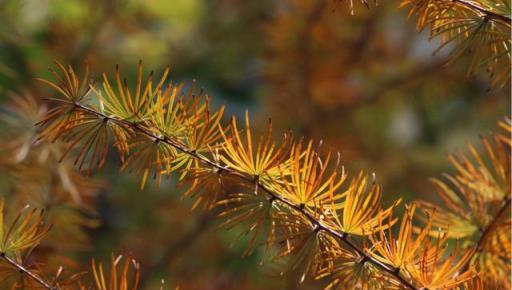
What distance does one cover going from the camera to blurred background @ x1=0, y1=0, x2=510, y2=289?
3.07 feet

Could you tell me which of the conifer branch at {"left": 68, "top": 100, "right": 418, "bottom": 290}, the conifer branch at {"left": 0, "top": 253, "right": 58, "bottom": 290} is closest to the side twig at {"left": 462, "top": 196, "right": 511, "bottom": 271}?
the conifer branch at {"left": 68, "top": 100, "right": 418, "bottom": 290}

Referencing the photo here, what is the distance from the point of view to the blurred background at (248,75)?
937 millimetres

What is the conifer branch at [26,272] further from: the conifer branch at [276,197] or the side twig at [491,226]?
the side twig at [491,226]

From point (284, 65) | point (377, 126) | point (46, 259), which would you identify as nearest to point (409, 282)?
point (46, 259)

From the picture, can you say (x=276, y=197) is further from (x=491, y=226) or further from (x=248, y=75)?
(x=248, y=75)

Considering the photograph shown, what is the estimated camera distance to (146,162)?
427mm

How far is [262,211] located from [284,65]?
Answer: 580 mm

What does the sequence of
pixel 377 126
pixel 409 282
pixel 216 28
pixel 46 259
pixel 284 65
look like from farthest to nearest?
pixel 216 28 → pixel 377 126 → pixel 284 65 → pixel 46 259 → pixel 409 282

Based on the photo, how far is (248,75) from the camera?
128 cm

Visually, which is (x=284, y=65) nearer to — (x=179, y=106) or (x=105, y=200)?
(x=105, y=200)

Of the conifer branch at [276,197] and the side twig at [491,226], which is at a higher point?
the side twig at [491,226]

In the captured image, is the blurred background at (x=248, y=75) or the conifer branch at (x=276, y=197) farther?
the blurred background at (x=248, y=75)

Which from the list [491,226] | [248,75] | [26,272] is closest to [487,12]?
[491,226]

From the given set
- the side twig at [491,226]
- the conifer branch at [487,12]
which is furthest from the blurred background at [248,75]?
the conifer branch at [487,12]
